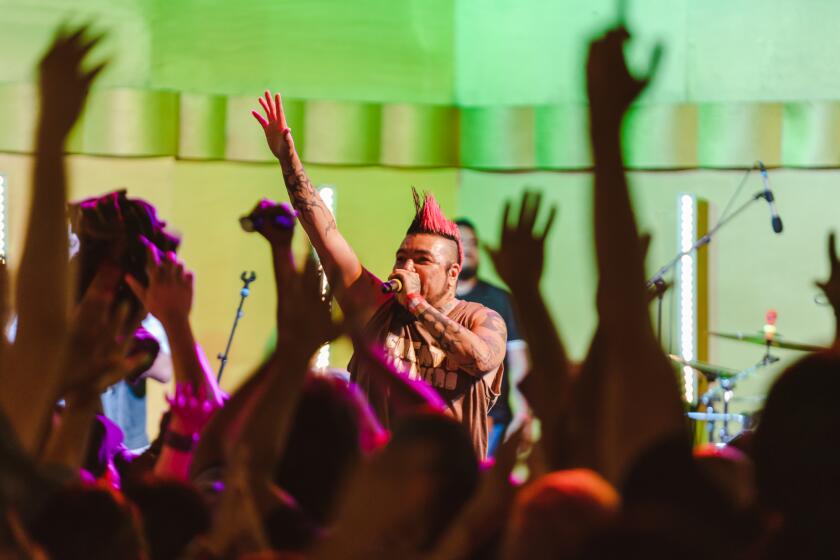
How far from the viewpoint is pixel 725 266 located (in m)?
7.55

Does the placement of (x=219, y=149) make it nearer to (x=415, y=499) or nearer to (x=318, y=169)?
(x=318, y=169)

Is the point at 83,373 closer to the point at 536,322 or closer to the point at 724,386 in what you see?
the point at 536,322

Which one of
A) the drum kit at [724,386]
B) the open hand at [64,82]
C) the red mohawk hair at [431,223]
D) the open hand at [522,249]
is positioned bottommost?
the drum kit at [724,386]

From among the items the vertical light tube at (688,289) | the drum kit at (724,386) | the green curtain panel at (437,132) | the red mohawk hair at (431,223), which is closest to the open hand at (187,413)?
the red mohawk hair at (431,223)

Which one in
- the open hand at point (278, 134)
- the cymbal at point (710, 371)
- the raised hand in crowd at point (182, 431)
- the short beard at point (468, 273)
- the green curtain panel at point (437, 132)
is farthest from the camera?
the green curtain panel at point (437, 132)

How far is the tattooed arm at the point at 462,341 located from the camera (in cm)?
383

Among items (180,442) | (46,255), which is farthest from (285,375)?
(180,442)

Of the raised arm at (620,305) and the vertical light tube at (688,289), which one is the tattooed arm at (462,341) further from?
the vertical light tube at (688,289)

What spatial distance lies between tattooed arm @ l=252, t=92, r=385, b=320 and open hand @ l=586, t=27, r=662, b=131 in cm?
220

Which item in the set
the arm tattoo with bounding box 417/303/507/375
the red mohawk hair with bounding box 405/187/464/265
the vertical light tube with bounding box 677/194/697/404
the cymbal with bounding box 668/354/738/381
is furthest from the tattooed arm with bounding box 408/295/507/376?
the vertical light tube with bounding box 677/194/697/404

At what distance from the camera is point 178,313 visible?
2338 millimetres

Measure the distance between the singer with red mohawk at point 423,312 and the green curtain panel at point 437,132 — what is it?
3.50m

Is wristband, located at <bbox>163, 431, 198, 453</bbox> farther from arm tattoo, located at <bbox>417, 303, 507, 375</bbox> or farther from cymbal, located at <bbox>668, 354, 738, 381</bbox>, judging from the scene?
cymbal, located at <bbox>668, 354, 738, 381</bbox>

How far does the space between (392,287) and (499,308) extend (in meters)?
2.40
